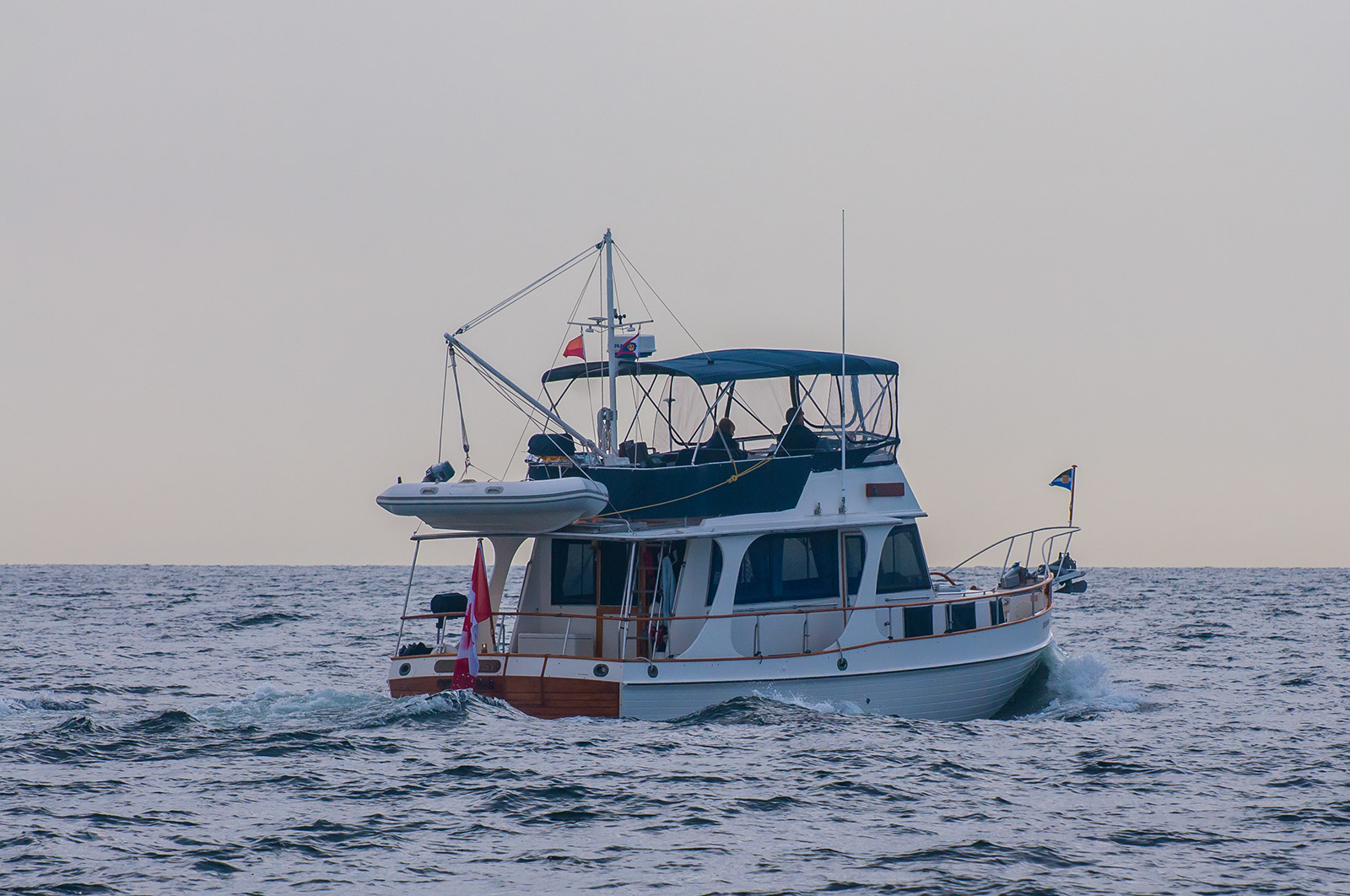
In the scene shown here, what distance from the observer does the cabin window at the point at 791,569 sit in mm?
19266

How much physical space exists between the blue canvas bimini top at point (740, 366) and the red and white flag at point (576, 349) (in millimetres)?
332

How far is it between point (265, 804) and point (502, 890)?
3.73m

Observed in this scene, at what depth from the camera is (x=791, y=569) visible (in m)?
19.5

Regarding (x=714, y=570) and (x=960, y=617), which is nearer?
(x=714, y=570)

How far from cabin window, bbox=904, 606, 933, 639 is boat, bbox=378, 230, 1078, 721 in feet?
0.05

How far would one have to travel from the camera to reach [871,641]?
741 inches

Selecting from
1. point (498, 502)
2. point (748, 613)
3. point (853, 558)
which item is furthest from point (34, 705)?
point (853, 558)

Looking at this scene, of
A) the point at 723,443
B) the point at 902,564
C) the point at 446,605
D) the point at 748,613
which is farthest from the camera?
the point at 902,564

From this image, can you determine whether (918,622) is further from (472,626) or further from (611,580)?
(472,626)

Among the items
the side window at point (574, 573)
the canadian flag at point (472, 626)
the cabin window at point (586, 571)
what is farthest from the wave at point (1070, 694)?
the canadian flag at point (472, 626)

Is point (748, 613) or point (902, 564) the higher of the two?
point (902, 564)

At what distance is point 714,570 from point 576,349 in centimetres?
363

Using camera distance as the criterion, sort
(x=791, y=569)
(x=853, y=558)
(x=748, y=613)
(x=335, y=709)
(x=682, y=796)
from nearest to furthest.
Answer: (x=682, y=796)
(x=748, y=613)
(x=791, y=569)
(x=853, y=558)
(x=335, y=709)

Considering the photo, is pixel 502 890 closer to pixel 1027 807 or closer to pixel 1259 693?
pixel 1027 807
